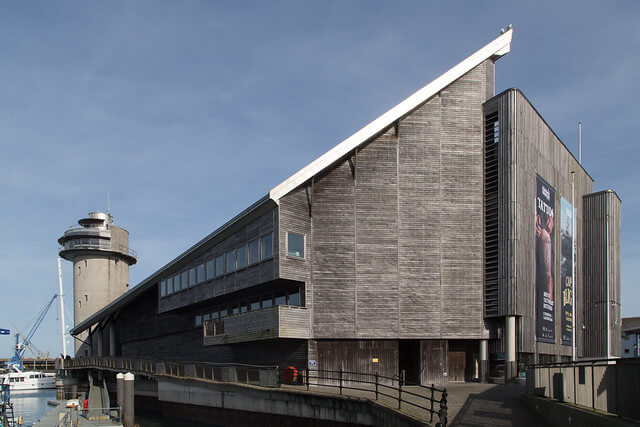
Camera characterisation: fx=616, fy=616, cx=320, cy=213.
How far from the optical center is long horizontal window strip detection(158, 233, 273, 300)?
32.7 m

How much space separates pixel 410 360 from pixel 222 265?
12.8m

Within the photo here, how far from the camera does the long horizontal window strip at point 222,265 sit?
32.7 metres

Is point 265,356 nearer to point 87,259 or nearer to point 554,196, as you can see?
point 554,196

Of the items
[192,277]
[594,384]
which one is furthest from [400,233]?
[594,384]

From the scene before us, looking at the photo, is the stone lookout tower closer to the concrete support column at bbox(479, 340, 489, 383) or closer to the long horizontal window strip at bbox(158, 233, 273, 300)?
the long horizontal window strip at bbox(158, 233, 273, 300)

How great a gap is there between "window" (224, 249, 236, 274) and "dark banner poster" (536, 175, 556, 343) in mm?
18487

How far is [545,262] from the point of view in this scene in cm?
3956

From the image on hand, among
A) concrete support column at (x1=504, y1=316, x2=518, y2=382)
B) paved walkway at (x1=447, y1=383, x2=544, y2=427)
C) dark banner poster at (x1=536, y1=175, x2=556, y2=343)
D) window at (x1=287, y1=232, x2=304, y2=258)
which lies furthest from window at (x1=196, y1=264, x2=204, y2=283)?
dark banner poster at (x1=536, y1=175, x2=556, y2=343)

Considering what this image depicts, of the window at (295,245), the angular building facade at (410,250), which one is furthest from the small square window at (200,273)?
the window at (295,245)

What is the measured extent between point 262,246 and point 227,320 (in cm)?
593

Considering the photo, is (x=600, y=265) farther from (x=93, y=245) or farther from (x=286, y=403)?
(x=93, y=245)

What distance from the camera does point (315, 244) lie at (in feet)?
108

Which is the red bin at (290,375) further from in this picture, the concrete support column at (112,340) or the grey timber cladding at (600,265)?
the concrete support column at (112,340)

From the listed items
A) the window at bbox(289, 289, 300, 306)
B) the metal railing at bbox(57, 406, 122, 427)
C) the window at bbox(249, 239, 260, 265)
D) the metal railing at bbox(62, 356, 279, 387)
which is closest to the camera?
the metal railing at bbox(62, 356, 279, 387)
